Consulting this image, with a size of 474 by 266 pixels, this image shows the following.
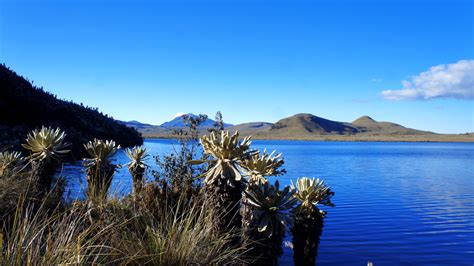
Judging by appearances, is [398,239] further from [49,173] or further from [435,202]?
[49,173]

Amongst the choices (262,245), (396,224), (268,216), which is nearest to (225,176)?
(268,216)

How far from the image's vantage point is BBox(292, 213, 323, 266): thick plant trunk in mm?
7215

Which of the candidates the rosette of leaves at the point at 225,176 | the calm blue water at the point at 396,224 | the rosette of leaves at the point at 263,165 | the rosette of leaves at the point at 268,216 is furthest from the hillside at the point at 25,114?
the rosette of leaves at the point at 268,216

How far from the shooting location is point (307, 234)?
7.24 metres

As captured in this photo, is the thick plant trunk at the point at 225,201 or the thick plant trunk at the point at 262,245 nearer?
the thick plant trunk at the point at 225,201

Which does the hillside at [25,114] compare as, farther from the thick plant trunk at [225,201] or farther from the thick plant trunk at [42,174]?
the thick plant trunk at [225,201]

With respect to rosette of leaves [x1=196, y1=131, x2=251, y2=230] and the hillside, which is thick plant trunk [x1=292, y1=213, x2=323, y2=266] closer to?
rosette of leaves [x1=196, y1=131, x2=251, y2=230]

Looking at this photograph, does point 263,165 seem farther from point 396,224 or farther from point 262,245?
point 396,224

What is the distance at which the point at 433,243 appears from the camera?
42.1ft

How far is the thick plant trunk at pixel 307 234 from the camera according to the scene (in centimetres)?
721

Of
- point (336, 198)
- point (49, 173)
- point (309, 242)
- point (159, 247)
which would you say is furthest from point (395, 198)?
point (159, 247)

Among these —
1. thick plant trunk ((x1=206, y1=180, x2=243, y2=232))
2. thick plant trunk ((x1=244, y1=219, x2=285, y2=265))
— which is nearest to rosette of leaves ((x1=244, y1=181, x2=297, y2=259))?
thick plant trunk ((x1=244, y1=219, x2=285, y2=265))

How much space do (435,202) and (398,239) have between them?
8.64 metres

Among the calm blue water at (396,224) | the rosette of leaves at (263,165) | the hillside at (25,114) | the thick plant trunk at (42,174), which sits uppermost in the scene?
the hillside at (25,114)
